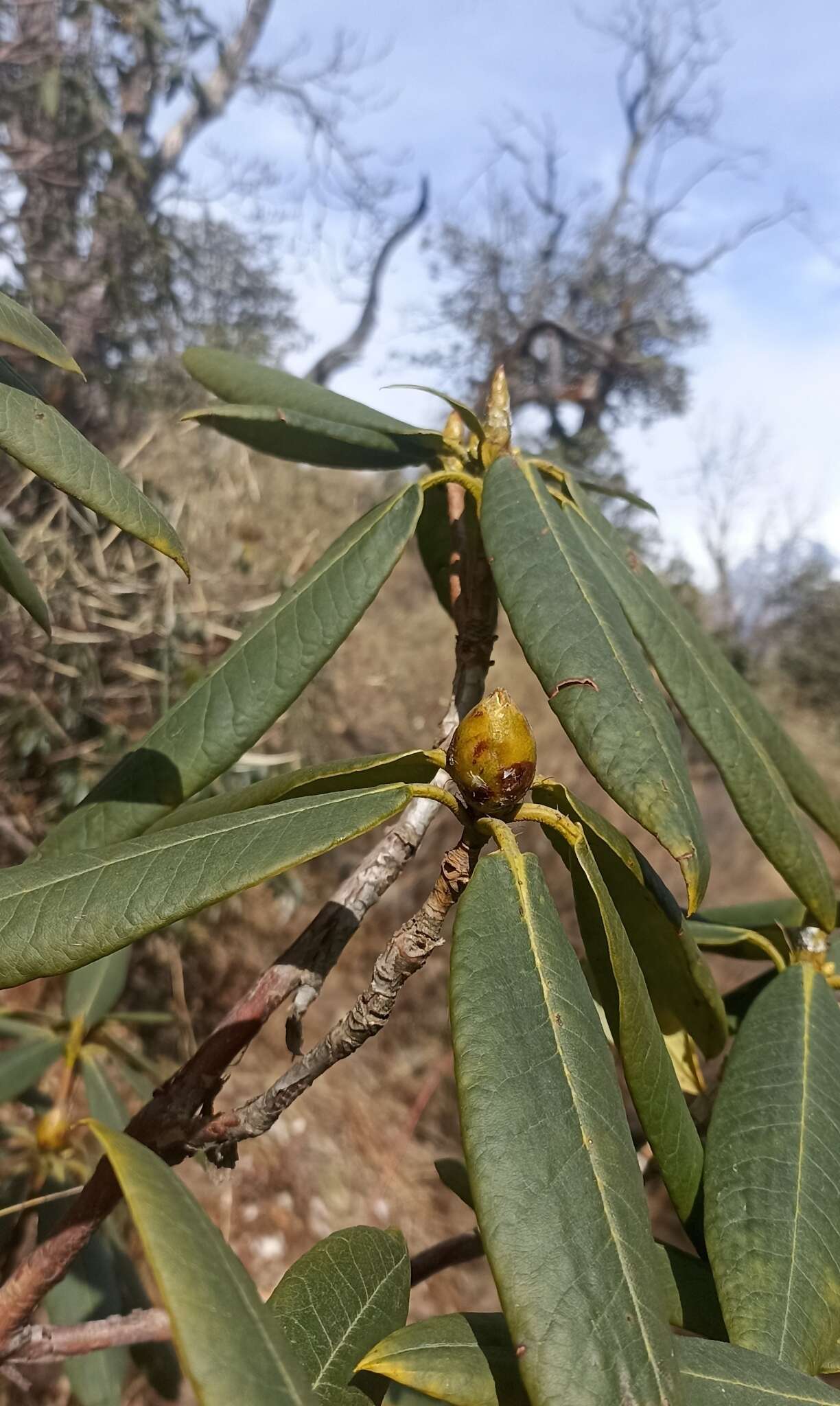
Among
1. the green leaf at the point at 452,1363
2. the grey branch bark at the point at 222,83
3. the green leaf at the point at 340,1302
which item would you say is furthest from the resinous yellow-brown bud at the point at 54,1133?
the grey branch bark at the point at 222,83

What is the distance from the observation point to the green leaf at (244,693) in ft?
1.64

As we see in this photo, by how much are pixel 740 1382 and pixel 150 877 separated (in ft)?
0.96

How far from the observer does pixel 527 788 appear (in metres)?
0.38

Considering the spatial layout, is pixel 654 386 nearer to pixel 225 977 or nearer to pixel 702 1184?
pixel 225 977

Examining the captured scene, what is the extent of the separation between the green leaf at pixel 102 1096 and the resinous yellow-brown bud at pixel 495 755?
0.67 m

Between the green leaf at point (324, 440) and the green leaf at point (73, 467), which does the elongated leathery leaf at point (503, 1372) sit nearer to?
the green leaf at point (73, 467)

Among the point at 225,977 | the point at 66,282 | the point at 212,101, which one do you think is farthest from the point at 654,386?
the point at 225,977

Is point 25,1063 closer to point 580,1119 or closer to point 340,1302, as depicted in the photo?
point 340,1302

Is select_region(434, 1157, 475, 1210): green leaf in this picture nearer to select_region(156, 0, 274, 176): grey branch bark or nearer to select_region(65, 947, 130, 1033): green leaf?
select_region(65, 947, 130, 1033): green leaf

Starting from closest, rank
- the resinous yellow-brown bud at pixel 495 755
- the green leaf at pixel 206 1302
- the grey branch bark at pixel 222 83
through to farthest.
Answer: the green leaf at pixel 206 1302 < the resinous yellow-brown bud at pixel 495 755 < the grey branch bark at pixel 222 83

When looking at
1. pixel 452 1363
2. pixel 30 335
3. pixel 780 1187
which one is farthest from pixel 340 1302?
pixel 30 335

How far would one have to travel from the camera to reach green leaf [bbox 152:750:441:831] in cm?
43

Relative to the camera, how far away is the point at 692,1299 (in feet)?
1.47

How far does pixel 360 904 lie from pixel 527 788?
0.18 metres
